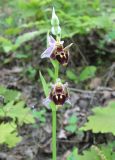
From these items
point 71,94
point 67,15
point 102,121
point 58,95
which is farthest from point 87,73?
point 58,95

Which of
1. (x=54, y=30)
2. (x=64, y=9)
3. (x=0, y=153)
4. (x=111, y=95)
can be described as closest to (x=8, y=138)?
(x=0, y=153)

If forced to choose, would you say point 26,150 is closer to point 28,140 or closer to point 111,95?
point 28,140

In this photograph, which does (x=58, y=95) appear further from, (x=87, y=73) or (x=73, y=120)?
(x=87, y=73)

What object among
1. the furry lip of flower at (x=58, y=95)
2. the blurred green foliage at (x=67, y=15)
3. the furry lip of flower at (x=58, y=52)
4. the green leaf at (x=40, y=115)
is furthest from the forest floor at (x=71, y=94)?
the furry lip of flower at (x=58, y=52)

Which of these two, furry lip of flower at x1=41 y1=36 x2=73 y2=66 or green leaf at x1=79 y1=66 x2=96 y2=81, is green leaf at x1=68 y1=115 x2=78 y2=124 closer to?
green leaf at x1=79 y1=66 x2=96 y2=81

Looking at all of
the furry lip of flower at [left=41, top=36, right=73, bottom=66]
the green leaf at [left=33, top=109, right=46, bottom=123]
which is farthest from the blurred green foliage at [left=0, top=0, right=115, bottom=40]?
the furry lip of flower at [left=41, top=36, right=73, bottom=66]

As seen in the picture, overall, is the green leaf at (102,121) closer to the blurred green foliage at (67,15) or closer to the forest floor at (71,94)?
the forest floor at (71,94)

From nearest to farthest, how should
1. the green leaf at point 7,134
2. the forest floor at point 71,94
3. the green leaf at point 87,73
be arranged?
the green leaf at point 7,134 < the forest floor at point 71,94 < the green leaf at point 87,73

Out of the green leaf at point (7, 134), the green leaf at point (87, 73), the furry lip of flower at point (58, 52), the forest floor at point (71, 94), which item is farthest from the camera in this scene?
the green leaf at point (87, 73)
